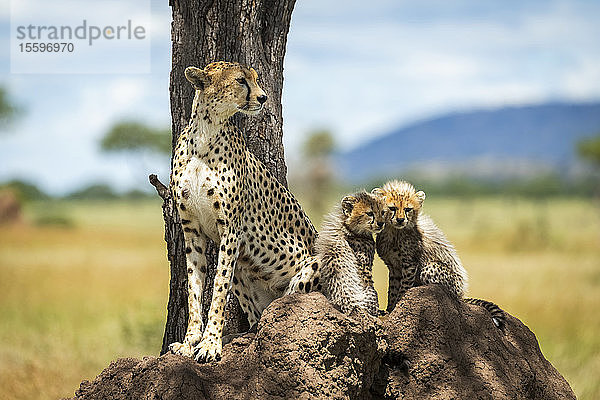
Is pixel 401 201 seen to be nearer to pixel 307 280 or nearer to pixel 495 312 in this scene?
pixel 307 280

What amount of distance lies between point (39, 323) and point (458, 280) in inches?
333

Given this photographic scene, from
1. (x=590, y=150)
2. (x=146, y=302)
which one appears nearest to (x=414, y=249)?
(x=146, y=302)

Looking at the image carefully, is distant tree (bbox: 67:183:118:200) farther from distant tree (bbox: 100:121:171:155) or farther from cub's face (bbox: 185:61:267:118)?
cub's face (bbox: 185:61:267:118)

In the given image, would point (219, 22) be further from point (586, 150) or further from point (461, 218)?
point (461, 218)

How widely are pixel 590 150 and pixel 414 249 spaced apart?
2002cm

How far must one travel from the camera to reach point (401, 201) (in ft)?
13.6

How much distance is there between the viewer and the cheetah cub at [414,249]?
4.12m

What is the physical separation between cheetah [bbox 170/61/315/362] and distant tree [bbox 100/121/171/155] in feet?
93.7

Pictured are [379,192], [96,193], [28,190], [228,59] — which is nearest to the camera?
[379,192]

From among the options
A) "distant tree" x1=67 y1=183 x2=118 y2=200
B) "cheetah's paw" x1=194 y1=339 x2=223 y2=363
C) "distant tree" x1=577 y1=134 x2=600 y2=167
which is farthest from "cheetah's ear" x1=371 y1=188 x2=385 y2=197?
"distant tree" x1=67 y1=183 x2=118 y2=200

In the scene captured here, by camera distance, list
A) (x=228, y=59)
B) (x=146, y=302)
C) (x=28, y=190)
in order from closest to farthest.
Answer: (x=228, y=59), (x=146, y=302), (x=28, y=190)

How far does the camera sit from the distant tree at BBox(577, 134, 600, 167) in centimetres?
2233

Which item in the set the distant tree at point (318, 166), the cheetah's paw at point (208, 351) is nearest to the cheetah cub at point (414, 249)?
the cheetah's paw at point (208, 351)

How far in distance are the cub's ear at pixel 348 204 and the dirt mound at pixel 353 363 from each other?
1.95ft
